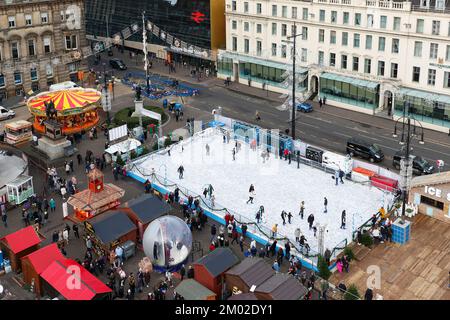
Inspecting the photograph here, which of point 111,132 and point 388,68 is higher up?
point 388,68

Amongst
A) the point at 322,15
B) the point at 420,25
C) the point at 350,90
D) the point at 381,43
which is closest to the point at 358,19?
the point at 381,43

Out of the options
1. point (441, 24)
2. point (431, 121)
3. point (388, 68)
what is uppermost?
point (441, 24)

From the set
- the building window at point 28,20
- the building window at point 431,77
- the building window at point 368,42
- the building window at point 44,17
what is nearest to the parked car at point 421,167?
the building window at point 431,77

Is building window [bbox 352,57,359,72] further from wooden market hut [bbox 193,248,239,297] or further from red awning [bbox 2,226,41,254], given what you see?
red awning [bbox 2,226,41,254]

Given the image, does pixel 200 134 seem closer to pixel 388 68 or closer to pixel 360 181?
pixel 360 181

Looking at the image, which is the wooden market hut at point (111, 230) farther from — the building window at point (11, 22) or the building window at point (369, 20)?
the building window at point (11, 22)

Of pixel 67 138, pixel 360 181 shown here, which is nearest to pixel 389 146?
pixel 360 181

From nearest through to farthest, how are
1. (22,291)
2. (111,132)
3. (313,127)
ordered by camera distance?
(22,291)
(111,132)
(313,127)
